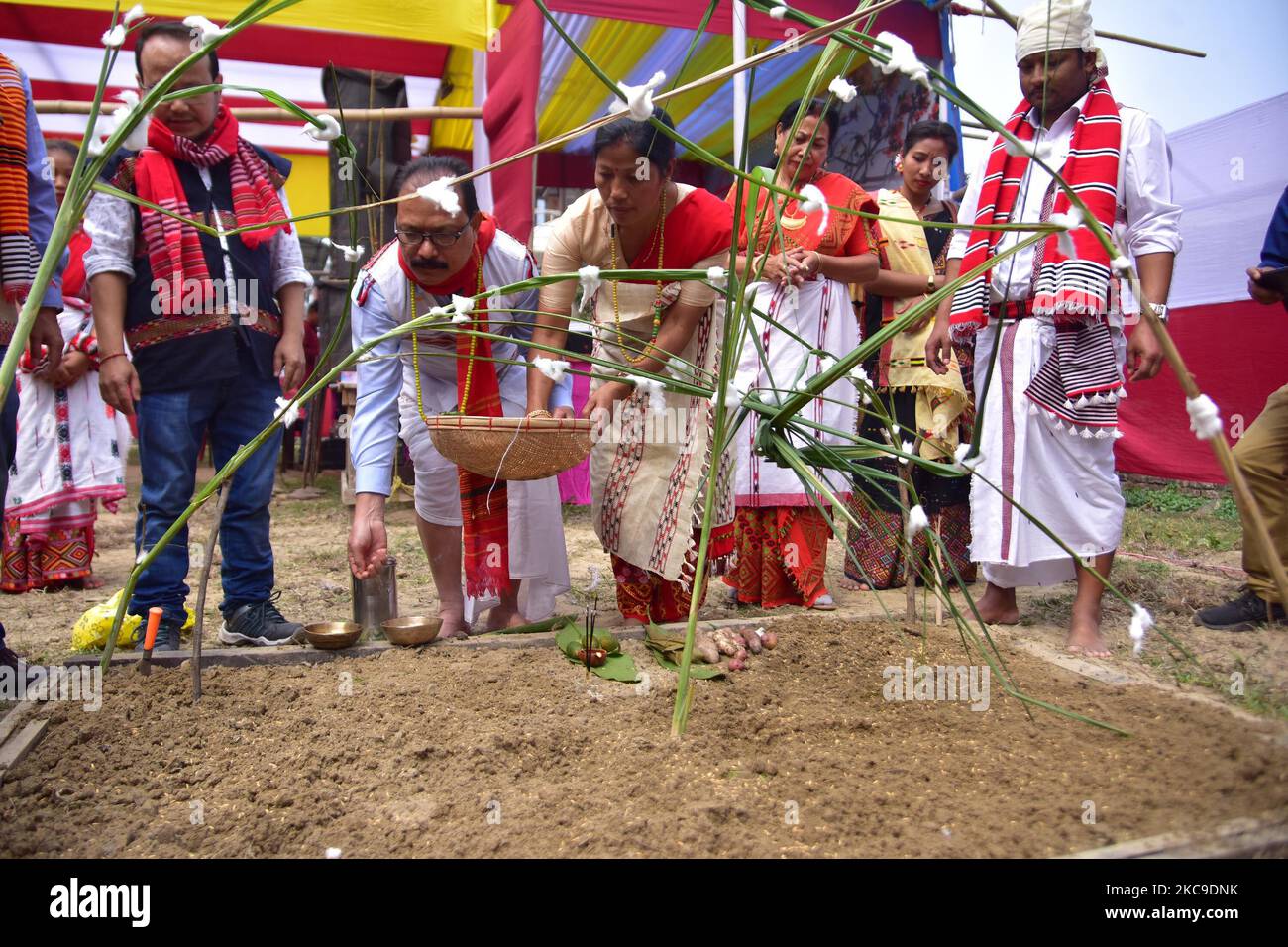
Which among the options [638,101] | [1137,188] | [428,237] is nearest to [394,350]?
[428,237]

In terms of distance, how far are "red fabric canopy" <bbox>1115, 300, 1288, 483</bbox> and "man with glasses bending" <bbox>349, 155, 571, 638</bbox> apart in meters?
3.99

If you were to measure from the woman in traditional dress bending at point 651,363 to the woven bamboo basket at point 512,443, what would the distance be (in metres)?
0.30

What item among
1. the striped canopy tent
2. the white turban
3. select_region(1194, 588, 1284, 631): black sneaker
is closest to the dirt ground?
select_region(1194, 588, 1284, 631): black sneaker

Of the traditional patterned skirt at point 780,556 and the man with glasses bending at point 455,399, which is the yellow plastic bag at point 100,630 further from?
the traditional patterned skirt at point 780,556

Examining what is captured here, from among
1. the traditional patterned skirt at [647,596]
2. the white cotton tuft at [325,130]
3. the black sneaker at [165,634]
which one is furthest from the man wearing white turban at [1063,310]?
the black sneaker at [165,634]

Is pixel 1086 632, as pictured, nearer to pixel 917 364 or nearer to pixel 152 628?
pixel 917 364

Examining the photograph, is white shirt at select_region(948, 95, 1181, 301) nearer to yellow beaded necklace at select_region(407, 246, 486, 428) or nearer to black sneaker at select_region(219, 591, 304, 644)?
yellow beaded necklace at select_region(407, 246, 486, 428)

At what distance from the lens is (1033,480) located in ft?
9.02

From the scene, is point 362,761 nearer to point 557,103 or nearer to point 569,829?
point 569,829

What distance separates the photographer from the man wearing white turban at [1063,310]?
8.34 feet

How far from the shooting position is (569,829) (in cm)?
148
